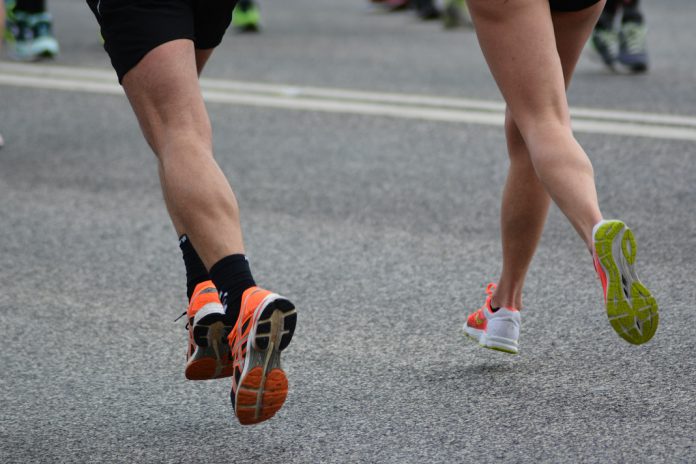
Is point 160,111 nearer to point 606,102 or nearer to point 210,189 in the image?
point 210,189

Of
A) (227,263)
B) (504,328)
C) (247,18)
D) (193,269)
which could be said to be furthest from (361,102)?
(227,263)

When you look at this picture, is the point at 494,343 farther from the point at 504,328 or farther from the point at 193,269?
the point at 193,269

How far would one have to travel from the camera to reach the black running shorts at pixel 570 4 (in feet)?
10.3

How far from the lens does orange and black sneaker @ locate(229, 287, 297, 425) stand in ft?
8.83

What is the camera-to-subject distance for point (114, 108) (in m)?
8.18

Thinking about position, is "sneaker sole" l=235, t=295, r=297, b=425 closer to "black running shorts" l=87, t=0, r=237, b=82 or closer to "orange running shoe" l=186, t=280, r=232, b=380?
"orange running shoe" l=186, t=280, r=232, b=380

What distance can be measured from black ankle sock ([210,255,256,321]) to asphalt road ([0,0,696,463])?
0.38 metres

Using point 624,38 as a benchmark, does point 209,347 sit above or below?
above

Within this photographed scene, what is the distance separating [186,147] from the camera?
9.77 feet

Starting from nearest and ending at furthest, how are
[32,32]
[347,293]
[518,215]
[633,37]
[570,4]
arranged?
[570,4], [518,215], [347,293], [633,37], [32,32]

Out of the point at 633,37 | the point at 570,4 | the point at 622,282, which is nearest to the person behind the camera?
the point at 622,282

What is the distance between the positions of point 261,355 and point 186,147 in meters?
0.58

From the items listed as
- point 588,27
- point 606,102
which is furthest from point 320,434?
point 606,102

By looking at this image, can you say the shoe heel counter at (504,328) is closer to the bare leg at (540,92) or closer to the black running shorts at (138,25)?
the bare leg at (540,92)
